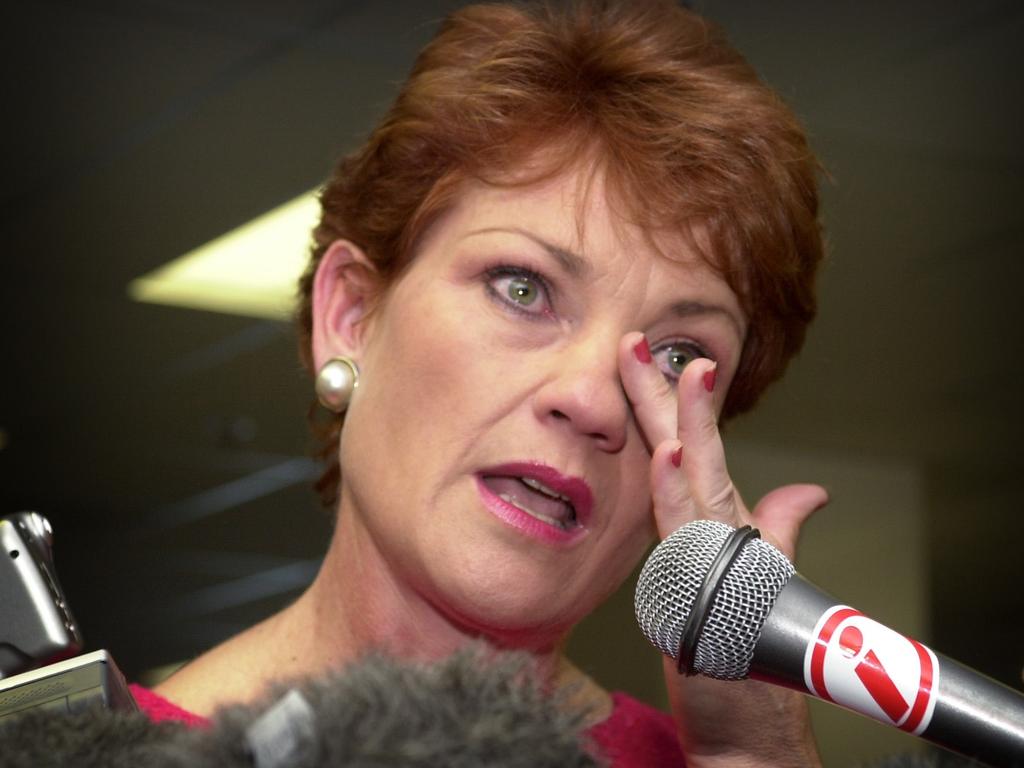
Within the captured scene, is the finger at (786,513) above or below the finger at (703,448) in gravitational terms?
below

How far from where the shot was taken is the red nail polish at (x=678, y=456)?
145 cm

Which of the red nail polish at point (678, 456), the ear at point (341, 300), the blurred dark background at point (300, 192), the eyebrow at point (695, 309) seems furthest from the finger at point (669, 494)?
the blurred dark background at point (300, 192)

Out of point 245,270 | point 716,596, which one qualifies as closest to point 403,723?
point 716,596

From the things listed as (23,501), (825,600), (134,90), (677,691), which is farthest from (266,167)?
(23,501)

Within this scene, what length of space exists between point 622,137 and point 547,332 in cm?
26

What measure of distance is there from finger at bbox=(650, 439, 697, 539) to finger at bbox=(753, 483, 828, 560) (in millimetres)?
134

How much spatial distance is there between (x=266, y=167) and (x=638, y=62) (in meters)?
3.17

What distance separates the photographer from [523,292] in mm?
1583

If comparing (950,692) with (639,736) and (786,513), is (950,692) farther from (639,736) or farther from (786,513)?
(639,736)

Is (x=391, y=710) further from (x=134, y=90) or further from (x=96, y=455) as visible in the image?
(x=96, y=455)

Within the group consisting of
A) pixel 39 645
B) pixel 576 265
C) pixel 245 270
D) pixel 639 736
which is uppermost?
pixel 576 265

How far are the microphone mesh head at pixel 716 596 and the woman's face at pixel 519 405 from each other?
0.45m

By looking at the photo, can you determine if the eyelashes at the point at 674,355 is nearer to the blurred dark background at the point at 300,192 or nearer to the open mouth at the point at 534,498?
the open mouth at the point at 534,498

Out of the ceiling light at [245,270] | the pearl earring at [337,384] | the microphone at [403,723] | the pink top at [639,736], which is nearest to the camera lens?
the microphone at [403,723]
